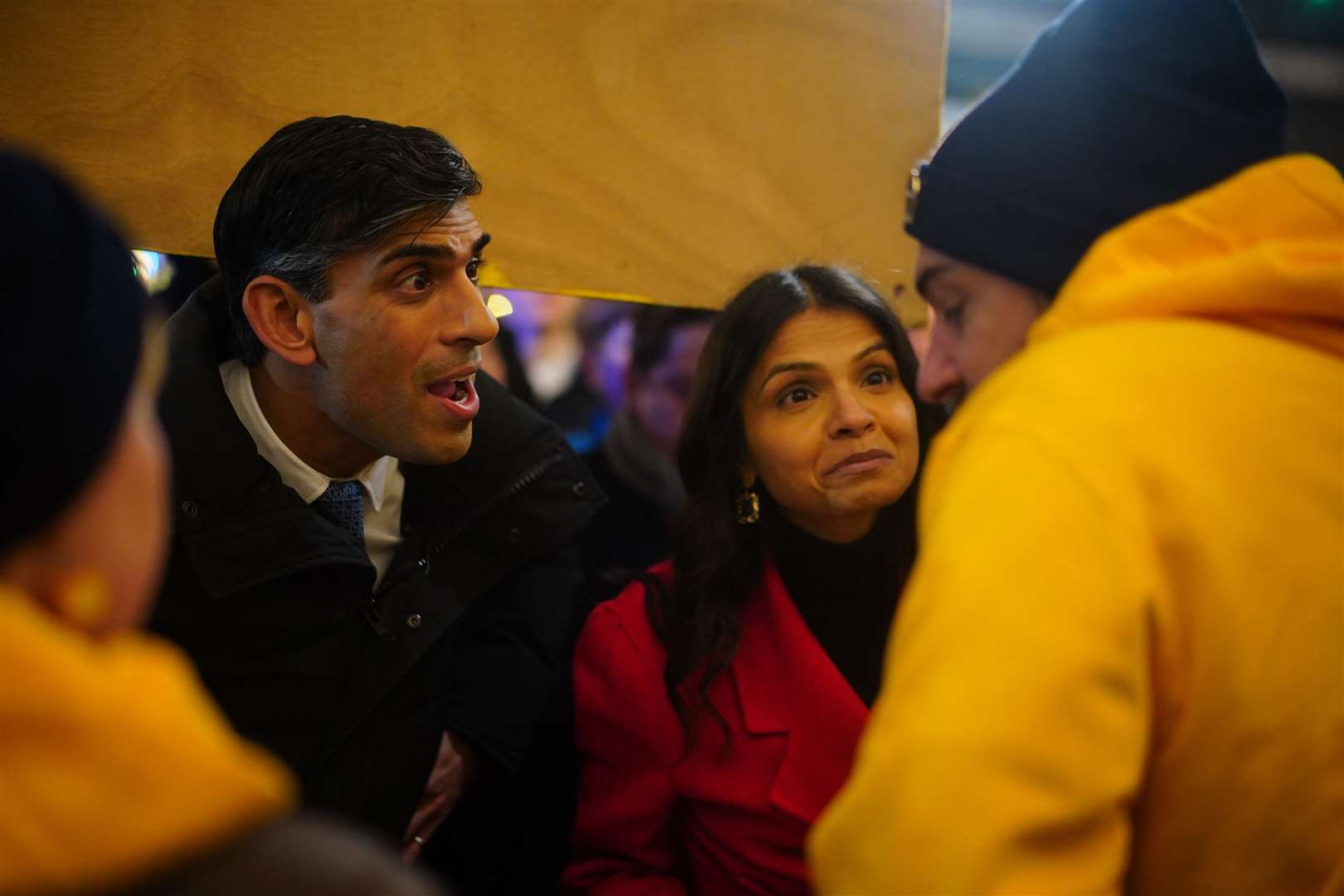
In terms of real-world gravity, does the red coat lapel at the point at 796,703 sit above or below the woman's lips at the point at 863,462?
below

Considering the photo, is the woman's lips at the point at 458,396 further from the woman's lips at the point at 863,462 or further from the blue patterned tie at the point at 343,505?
the woman's lips at the point at 863,462

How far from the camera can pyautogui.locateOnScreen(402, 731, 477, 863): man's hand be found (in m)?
2.02

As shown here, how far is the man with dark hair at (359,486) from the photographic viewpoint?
1.81m

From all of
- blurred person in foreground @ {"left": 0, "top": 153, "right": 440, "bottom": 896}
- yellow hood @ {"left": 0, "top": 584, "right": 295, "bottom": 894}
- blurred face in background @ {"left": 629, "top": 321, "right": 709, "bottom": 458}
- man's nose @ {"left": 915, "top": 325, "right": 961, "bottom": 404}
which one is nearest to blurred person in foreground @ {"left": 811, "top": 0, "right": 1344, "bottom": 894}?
man's nose @ {"left": 915, "top": 325, "right": 961, "bottom": 404}

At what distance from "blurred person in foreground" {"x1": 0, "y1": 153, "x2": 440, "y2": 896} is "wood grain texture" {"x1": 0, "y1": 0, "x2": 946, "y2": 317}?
1178 millimetres

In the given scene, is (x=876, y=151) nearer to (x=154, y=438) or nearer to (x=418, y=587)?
(x=418, y=587)

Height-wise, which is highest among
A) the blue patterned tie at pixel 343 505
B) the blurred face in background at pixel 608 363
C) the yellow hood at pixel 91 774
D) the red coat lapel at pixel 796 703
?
the yellow hood at pixel 91 774

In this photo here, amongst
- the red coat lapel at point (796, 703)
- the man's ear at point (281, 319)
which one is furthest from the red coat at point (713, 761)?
the man's ear at point (281, 319)

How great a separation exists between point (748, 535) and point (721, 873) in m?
0.59

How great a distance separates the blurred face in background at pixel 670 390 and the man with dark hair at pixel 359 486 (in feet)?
3.71

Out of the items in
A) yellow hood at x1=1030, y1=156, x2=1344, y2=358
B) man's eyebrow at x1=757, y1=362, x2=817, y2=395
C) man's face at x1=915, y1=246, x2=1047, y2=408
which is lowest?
man's eyebrow at x1=757, y1=362, x2=817, y2=395

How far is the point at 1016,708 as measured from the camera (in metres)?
0.97

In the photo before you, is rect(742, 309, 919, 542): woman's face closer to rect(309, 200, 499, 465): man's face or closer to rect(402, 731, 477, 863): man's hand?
rect(309, 200, 499, 465): man's face

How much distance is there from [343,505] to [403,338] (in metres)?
0.32
